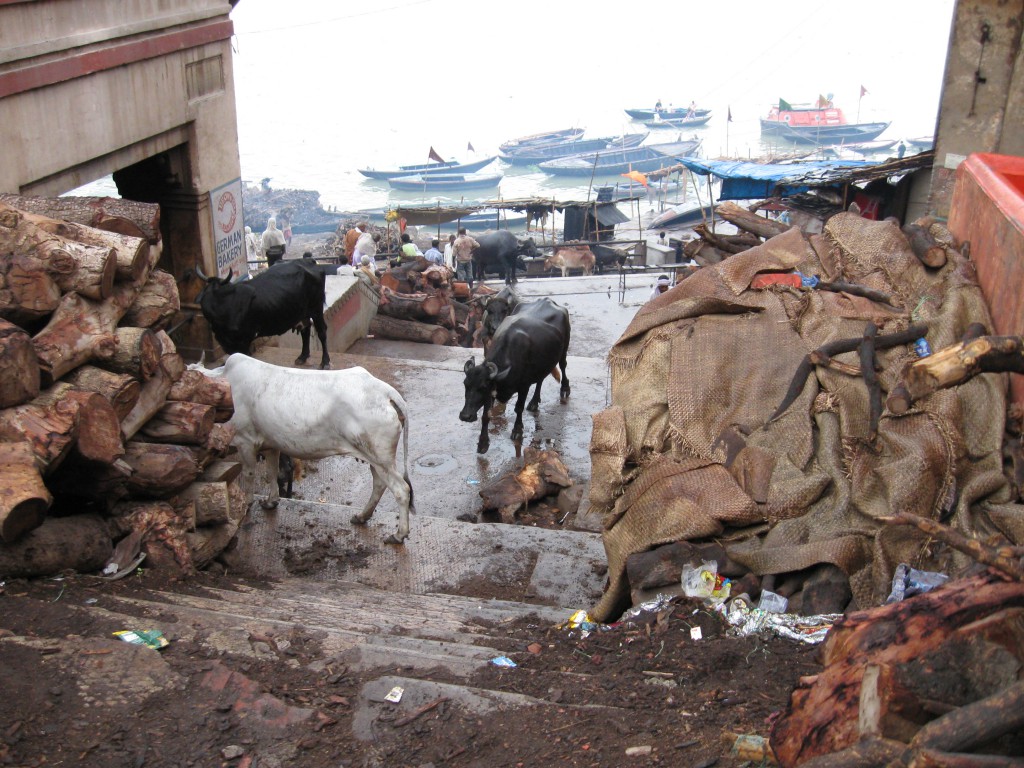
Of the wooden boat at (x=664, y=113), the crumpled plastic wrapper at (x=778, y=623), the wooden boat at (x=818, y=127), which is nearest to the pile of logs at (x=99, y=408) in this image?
the crumpled plastic wrapper at (x=778, y=623)

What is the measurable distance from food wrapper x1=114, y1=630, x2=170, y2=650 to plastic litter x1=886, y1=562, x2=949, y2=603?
3.57m

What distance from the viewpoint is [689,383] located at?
666cm

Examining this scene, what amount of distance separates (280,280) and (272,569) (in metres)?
5.11

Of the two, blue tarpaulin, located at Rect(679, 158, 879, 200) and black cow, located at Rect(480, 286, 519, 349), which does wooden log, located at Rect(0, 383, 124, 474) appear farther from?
blue tarpaulin, located at Rect(679, 158, 879, 200)

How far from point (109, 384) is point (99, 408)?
1.06 ft

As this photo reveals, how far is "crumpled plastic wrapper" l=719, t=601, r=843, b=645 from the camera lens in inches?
181

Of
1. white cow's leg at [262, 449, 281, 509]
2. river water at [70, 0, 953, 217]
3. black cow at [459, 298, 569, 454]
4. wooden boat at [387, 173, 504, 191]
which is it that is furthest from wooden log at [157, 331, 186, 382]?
wooden boat at [387, 173, 504, 191]

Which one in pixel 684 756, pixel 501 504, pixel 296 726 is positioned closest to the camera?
pixel 684 756

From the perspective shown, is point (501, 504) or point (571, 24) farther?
point (571, 24)

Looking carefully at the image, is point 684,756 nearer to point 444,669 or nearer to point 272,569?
point 444,669

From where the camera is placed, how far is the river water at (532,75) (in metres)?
72.0

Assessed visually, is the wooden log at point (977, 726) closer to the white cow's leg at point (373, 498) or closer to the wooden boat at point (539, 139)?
the white cow's leg at point (373, 498)

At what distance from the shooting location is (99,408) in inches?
218

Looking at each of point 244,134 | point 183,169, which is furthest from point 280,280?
point 244,134
